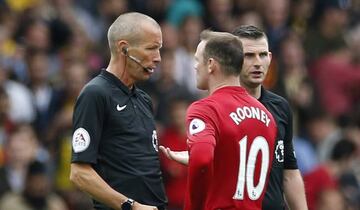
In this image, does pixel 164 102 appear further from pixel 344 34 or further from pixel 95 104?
pixel 95 104

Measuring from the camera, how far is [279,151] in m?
8.88

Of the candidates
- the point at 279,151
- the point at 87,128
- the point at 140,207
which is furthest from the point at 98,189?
the point at 279,151

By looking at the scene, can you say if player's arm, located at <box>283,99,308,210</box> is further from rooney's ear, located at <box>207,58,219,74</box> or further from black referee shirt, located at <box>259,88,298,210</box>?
rooney's ear, located at <box>207,58,219,74</box>

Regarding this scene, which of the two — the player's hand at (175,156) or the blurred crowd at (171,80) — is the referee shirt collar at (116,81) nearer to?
the player's hand at (175,156)

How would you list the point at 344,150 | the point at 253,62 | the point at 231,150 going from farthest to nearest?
the point at 344,150 < the point at 253,62 < the point at 231,150

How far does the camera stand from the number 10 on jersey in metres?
8.02

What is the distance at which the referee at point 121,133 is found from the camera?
809 centimetres

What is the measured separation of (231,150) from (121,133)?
31.2 inches

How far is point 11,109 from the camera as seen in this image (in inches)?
546

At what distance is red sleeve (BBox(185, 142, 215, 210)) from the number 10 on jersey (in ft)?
0.79

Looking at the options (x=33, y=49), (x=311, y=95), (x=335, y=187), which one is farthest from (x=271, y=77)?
(x=33, y=49)

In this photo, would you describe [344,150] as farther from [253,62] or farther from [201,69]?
[201,69]

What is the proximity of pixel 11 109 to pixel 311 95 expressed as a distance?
4.42 m

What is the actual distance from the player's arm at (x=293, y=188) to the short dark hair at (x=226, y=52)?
1.27 m
